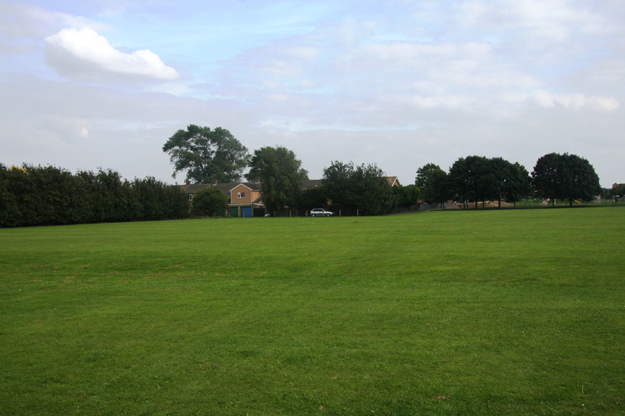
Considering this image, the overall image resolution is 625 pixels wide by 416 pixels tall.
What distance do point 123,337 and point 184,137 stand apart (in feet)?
388

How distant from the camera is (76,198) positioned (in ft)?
192

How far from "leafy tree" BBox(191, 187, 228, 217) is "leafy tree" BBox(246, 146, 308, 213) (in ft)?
27.2

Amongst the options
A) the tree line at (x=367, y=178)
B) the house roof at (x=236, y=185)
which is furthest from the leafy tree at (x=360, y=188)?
the house roof at (x=236, y=185)

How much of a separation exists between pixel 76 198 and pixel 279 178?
35.7 metres

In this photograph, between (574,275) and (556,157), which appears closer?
(574,275)

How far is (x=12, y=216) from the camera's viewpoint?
51.2 metres

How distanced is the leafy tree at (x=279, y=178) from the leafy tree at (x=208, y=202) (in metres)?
8.29

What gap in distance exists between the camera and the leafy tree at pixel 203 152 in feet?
388

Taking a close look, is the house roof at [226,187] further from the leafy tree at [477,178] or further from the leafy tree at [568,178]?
the leafy tree at [568,178]

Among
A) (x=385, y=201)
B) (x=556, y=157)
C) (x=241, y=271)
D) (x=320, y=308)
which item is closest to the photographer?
(x=320, y=308)

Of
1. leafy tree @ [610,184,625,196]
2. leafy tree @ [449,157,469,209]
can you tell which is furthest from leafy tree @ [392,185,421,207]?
leafy tree @ [610,184,625,196]

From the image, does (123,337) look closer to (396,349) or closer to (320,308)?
(320,308)

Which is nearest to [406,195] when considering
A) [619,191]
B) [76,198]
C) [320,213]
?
[320,213]

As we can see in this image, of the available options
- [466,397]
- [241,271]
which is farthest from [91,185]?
[466,397]
